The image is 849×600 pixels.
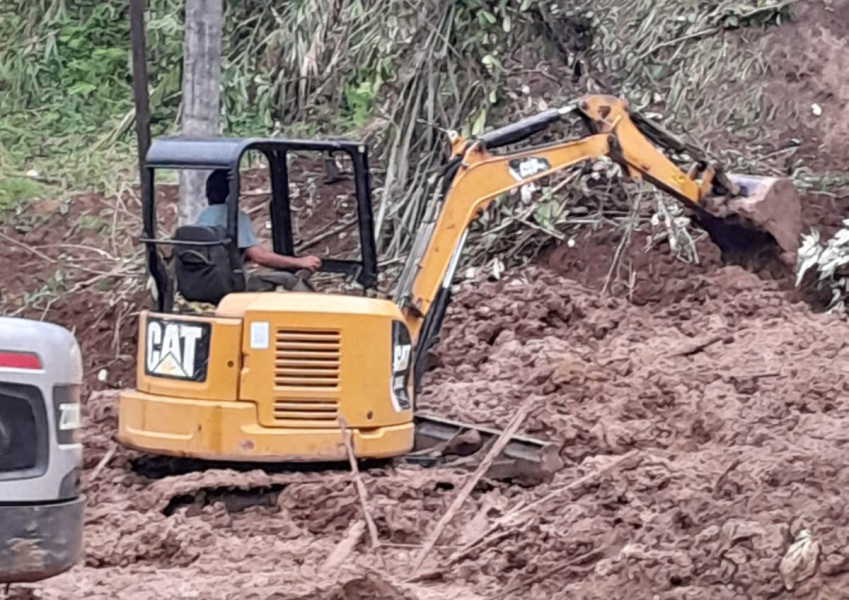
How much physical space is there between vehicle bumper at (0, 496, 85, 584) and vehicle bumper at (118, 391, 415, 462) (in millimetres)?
3423

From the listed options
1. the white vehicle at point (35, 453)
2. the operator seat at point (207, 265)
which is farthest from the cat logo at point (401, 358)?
the white vehicle at point (35, 453)

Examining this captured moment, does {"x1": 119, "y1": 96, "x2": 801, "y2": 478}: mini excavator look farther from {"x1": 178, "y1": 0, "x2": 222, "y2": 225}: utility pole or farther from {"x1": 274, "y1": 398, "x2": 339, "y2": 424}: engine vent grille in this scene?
{"x1": 178, "y1": 0, "x2": 222, "y2": 225}: utility pole

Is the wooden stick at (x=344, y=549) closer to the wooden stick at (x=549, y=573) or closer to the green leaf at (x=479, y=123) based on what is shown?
the wooden stick at (x=549, y=573)

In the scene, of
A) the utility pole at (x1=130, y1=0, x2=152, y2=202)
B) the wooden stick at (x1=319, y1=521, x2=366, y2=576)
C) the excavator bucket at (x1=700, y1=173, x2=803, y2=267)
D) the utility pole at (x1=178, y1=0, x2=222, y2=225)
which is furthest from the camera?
the utility pole at (x1=178, y1=0, x2=222, y2=225)

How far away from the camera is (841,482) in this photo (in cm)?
690

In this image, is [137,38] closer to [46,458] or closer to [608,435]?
[608,435]

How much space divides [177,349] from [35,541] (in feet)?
12.1

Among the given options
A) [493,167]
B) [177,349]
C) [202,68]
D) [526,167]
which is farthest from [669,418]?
[202,68]

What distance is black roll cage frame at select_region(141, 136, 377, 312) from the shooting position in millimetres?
8156

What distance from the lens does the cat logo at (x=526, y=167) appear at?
934 cm

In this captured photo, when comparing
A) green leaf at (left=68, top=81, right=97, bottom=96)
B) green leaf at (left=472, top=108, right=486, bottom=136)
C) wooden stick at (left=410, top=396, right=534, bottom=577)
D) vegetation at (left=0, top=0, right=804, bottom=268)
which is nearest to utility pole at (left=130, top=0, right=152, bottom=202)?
wooden stick at (left=410, top=396, right=534, bottom=577)

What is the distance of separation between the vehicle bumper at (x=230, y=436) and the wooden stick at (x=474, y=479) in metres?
0.49

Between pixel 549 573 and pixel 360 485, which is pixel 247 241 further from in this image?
pixel 549 573

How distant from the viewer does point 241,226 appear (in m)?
8.39
